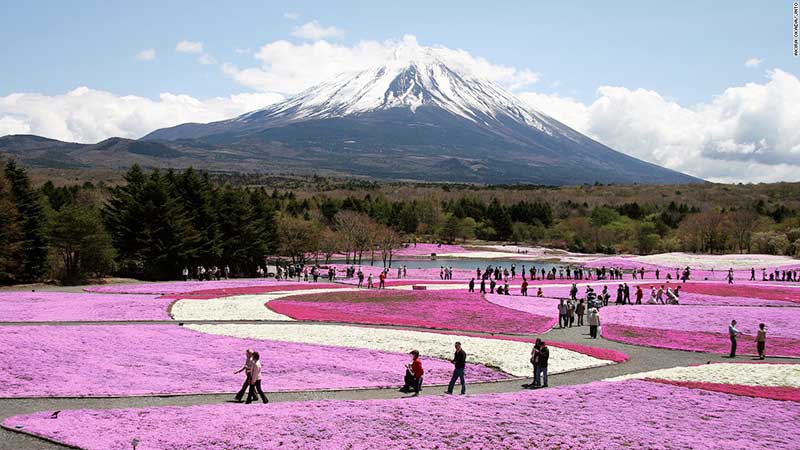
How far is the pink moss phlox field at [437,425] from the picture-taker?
17266mm

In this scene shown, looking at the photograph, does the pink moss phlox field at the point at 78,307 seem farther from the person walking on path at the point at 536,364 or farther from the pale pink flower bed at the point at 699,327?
the pale pink flower bed at the point at 699,327

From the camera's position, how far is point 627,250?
488ft

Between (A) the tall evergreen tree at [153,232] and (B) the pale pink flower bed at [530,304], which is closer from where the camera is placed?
(B) the pale pink flower bed at [530,304]

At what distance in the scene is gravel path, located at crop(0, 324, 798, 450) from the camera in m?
17.8

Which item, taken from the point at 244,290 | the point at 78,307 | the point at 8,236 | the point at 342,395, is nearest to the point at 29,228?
the point at 8,236

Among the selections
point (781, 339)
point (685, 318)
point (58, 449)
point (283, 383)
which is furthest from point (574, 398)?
point (685, 318)

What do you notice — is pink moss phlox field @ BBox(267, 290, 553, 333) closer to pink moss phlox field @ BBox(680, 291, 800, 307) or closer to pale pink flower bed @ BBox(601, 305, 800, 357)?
pale pink flower bed @ BBox(601, 305, 800, 357)

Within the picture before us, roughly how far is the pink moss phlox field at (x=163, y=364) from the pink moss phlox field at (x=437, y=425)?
345 centimetres

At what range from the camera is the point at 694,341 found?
1465 inches

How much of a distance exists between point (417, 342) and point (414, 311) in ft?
36.9

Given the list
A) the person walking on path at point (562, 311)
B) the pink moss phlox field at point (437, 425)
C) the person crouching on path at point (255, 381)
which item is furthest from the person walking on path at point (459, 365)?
the person walking on path at point (562, 311)

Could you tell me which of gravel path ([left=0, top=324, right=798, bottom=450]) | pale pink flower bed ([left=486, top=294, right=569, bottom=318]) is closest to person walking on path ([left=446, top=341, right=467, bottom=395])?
gravel path ([left=0, top=324, right=798, bottom=450])

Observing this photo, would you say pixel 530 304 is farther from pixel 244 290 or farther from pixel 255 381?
pixel 255 381

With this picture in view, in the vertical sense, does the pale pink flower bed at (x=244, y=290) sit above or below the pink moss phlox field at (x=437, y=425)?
above
